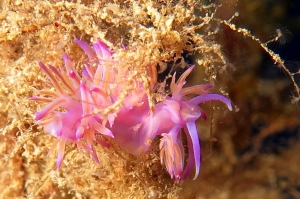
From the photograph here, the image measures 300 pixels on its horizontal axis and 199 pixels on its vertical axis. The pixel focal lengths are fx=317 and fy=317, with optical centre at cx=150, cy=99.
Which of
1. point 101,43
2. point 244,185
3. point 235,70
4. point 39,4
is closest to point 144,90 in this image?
point 101,43

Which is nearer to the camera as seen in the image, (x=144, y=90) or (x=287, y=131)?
(x=144, y=90)

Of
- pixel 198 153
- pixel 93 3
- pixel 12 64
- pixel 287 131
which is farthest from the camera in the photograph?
pixel 12 64

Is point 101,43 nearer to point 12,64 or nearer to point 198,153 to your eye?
point 198,153

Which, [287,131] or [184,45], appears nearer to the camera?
[184,45]

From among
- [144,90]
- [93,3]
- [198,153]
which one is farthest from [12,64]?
[198,153]

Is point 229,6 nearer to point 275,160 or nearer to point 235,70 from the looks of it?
point 235,70

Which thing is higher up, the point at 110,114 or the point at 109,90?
the point at 109,90

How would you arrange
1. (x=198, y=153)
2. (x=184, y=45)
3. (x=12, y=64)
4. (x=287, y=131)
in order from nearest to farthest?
(x=198, y=153)
(x=184, y=45)
(x=287, y=131)
(x=12, y=64)

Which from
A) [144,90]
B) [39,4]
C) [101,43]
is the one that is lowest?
[144,90]

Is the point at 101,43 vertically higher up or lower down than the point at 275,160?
higher up
